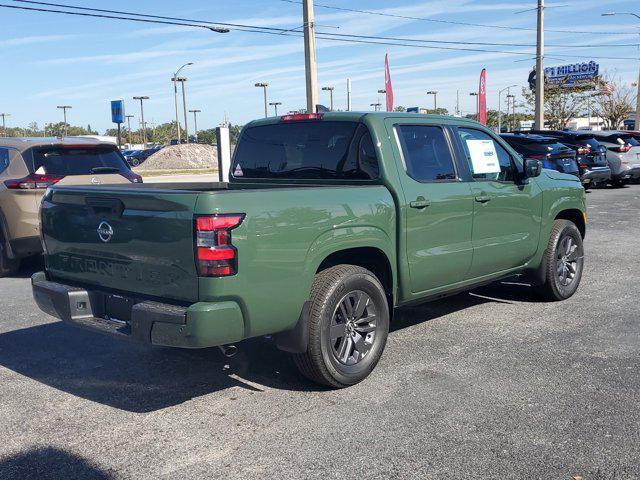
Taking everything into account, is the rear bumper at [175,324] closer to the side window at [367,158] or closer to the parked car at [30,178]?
the side window at [367,158]

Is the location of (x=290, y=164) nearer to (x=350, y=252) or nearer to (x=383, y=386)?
(x=350, y=252)

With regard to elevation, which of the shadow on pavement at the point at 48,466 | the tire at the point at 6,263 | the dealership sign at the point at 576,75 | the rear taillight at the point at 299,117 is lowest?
the shadow on pavement at the point at 48,466

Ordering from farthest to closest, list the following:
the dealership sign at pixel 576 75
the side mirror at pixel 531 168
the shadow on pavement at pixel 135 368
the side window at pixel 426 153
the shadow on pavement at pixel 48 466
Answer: the dealership sign at pixel 576 75 < the side mirror at pixel 531 168 < the side window at pixel 426 153 < the shadow on pavement at pixel 135 368 < the shadow on pavement at pixel 48 466

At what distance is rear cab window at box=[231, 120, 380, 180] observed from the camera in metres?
5.09

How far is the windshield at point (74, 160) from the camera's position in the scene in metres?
8.44

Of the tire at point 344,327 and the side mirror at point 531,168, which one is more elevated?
the side mirror at point 531,168

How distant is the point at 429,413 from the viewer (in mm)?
4105

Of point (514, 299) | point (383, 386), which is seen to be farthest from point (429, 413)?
point (514, 299)

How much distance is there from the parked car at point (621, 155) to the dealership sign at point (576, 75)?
1676 inches

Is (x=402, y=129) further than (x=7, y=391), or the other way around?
(x=402, y=129)

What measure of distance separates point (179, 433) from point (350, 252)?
1.66 m

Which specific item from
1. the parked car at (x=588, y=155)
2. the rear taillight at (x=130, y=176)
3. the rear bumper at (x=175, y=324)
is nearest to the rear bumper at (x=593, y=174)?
the parked car at (x=588, y=155)

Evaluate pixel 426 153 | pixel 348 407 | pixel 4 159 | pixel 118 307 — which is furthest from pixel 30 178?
pixel 348 407

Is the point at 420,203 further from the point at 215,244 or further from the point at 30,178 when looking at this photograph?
the point at 30,178
